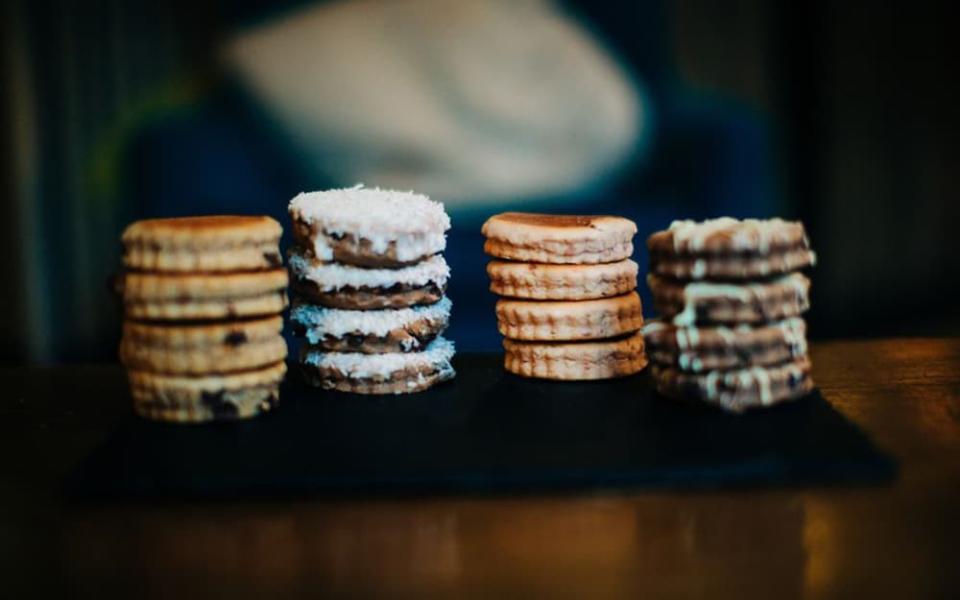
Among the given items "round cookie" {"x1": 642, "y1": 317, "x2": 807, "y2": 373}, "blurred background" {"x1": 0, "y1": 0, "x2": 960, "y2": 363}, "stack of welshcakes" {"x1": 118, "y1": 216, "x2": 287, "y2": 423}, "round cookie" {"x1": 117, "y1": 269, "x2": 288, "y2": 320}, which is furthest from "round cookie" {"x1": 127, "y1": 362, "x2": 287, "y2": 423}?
"blurred background" {"x1": 0, "y1": 0, "x2": 960, "y2": 363}

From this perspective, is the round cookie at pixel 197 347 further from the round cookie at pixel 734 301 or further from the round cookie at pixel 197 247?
the round cookie at pixel 734 301

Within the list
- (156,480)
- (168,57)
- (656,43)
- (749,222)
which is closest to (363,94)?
A: (168,57)

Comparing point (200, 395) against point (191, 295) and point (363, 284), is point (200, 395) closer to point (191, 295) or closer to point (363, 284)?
point (191, 295)

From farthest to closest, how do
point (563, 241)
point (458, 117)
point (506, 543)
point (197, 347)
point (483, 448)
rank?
point (458, 117) → point (563, 241) → point (197, 347) → point (483, 448) → point (506, 543)

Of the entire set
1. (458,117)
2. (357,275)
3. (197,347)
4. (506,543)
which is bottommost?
(506,543)

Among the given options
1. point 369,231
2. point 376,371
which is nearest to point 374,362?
point 376,371

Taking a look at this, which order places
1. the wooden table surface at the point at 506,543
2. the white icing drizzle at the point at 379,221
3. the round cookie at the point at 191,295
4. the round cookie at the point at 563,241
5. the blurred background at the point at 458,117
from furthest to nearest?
the blurred background at the point at 458,117 → the round cookie at the point at 563,241 → the white icing drizzle at the point at 379,221 → the round cookie at the point at 191,295 → the wooden table surface at the point at 506,543

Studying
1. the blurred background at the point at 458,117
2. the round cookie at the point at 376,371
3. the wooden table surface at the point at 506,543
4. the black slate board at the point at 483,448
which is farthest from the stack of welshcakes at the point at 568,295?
the blurred background at the point at 458,117
